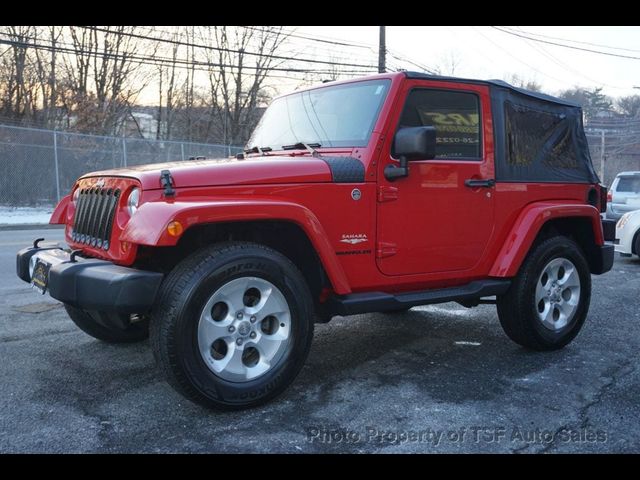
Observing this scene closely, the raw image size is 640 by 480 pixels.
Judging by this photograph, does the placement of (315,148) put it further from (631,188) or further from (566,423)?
(631,188)

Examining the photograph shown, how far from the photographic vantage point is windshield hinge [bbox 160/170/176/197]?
3.26m

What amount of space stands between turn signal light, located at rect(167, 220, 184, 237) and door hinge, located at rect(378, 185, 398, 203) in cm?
137

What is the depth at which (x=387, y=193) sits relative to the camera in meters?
3.90

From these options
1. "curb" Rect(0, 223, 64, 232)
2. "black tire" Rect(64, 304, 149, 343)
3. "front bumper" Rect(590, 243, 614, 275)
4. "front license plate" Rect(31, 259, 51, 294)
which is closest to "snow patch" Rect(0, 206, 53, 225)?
"curb" Rect(0, 223, 64, 232)

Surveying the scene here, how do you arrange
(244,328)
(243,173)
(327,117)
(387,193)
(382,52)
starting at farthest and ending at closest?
(382,52) < (327,117) < (387,193) < (243,173) < (244,328)

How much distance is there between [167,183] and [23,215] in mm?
15726

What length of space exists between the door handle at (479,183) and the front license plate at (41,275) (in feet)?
9.28

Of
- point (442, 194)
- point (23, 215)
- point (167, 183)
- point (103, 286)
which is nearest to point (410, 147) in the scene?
point (442, 194)

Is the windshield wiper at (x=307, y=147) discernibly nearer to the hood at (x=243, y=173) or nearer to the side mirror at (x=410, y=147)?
the hood at (x=243, y=173)

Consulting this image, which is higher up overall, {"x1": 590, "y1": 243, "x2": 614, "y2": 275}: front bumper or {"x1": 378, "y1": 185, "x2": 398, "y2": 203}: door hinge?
{"x1": 378, "y1": 185, "x2": 398, "y2": 203}: door hinge

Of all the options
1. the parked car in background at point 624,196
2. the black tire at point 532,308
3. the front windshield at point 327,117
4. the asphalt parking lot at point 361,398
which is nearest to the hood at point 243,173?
the front windshield at point 327,117

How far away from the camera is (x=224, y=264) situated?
3.24m

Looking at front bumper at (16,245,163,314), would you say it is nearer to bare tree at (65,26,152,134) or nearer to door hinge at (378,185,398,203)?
door hinge at (378,185,398,203)

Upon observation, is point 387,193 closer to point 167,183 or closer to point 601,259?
point 167,183
